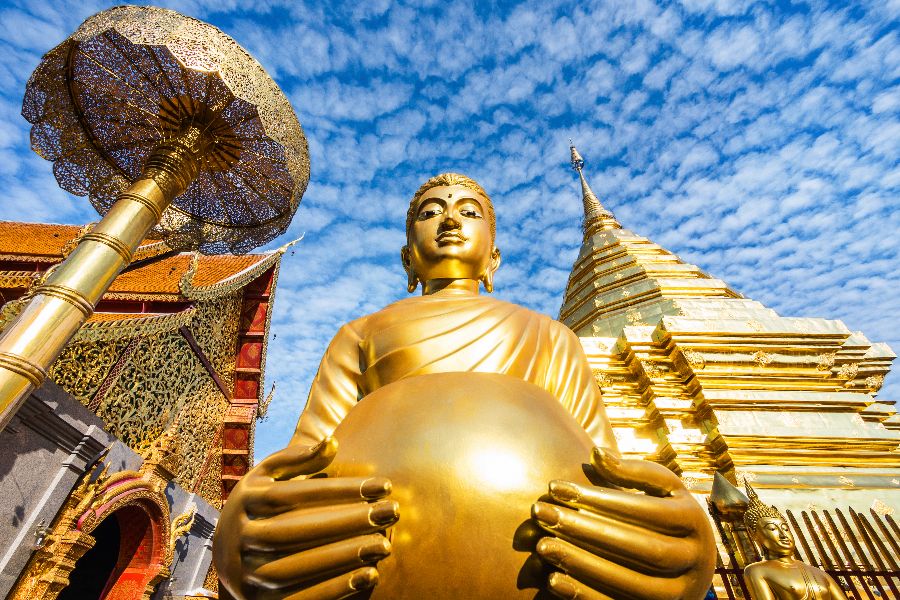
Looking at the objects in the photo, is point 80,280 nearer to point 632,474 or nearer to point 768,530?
point 632,474

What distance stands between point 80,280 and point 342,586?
2768 mm

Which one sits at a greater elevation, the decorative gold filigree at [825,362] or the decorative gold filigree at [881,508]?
the decorative gold filigree at [825,362]

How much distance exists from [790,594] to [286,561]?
322 centimetres

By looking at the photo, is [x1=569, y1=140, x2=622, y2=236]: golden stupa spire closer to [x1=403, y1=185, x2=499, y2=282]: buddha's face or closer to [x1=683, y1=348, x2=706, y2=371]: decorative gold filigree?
[x1=683, y1=348, x2=706, y2=371]: decorative gold filigree

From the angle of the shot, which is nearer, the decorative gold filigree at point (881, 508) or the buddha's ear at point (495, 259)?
the buddha's ear at point (495, 259)

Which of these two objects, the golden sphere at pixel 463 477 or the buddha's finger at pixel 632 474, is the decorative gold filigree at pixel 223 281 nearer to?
the golden sphere at pixel 463 477

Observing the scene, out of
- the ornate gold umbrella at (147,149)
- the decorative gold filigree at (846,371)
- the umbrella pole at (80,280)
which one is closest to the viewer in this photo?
the umbrella pole at (80,280)

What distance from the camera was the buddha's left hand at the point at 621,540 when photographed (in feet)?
3.15

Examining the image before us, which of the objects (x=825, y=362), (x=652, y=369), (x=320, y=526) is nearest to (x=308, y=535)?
(x=320, y=526)

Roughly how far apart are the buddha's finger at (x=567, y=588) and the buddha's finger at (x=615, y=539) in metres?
0.07

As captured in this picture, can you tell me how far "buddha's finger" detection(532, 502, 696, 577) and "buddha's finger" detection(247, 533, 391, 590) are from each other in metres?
0.34

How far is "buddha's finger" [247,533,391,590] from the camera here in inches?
38.8

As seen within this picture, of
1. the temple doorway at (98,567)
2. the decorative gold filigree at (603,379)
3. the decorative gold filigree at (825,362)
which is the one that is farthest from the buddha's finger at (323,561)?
the temple doorway at (98,567)

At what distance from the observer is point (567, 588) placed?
95 centimetres
